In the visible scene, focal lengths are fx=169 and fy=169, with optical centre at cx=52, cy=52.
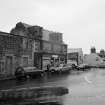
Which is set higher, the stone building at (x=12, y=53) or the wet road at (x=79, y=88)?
the stone building at (x=12, y=53)

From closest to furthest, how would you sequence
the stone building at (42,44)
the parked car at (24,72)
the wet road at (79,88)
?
the wet road at (79,88) → the parked car at (24,72) → the stone building at (42,44)

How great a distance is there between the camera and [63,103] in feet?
27.4

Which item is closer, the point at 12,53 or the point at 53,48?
the point at 12,53

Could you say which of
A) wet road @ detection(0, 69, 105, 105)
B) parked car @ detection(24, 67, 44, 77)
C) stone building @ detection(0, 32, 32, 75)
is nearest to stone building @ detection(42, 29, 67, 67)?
stone building @ detection(0, 32, 32, 75)

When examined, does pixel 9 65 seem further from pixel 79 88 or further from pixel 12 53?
pixel 79 88

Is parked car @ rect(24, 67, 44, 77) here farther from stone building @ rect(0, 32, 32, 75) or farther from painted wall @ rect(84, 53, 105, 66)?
painted wall @ rect(84, 53, 105, 66)

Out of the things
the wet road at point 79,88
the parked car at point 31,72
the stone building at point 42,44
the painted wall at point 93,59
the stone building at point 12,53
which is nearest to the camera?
the wet road at point 79,88

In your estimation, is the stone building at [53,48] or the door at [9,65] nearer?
the door at [9,65]

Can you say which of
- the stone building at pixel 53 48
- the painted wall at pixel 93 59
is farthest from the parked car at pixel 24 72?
the painted wall at pixel 93 59

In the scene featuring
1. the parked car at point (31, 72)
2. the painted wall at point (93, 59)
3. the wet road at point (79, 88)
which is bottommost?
the wet road at point (79, 88)

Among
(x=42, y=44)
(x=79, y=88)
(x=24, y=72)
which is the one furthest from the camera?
(x=42, y=44)

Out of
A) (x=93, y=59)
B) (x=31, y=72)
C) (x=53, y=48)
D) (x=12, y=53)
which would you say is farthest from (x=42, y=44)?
(x=93, y=59)

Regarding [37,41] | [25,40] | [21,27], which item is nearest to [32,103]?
[25,40]

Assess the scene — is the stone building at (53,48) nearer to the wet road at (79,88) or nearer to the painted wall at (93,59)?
the wet road at (79,88)
